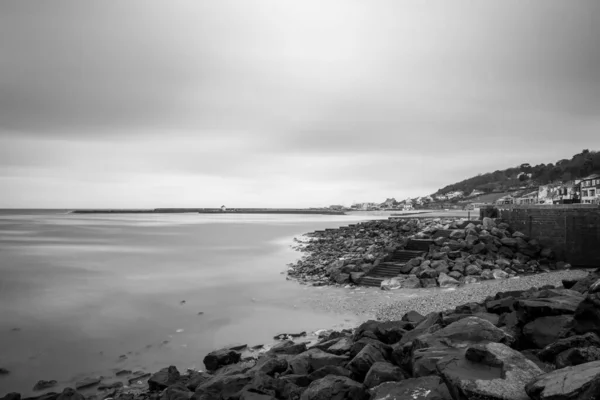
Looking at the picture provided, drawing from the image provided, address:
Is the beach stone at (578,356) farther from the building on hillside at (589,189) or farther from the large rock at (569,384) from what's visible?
the building on hillside at (589,189)

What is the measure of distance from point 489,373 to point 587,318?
7.02ft

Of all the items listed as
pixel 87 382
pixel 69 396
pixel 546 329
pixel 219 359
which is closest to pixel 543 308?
pixel 546 329

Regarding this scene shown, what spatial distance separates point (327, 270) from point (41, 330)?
10569mm

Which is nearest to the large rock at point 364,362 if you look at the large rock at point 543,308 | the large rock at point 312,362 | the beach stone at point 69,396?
the large rock at point 312,362

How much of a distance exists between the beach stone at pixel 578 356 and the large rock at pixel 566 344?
0.65 ft

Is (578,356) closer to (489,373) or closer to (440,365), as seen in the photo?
(489,373)

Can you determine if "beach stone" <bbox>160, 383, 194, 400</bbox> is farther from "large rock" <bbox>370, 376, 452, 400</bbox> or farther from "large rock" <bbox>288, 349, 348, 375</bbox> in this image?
"large rock" <bbox>370, 376, 452, 400</bbox>

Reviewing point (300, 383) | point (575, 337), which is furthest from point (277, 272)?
point (575, 337)

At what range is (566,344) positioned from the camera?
4289mm

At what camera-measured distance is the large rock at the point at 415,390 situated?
3600 mm

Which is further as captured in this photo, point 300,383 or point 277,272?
point 277,272

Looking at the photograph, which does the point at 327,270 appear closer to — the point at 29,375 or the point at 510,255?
the point at 510,255

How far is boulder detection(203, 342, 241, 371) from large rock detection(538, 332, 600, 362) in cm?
520

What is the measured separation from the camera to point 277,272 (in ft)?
59.8
